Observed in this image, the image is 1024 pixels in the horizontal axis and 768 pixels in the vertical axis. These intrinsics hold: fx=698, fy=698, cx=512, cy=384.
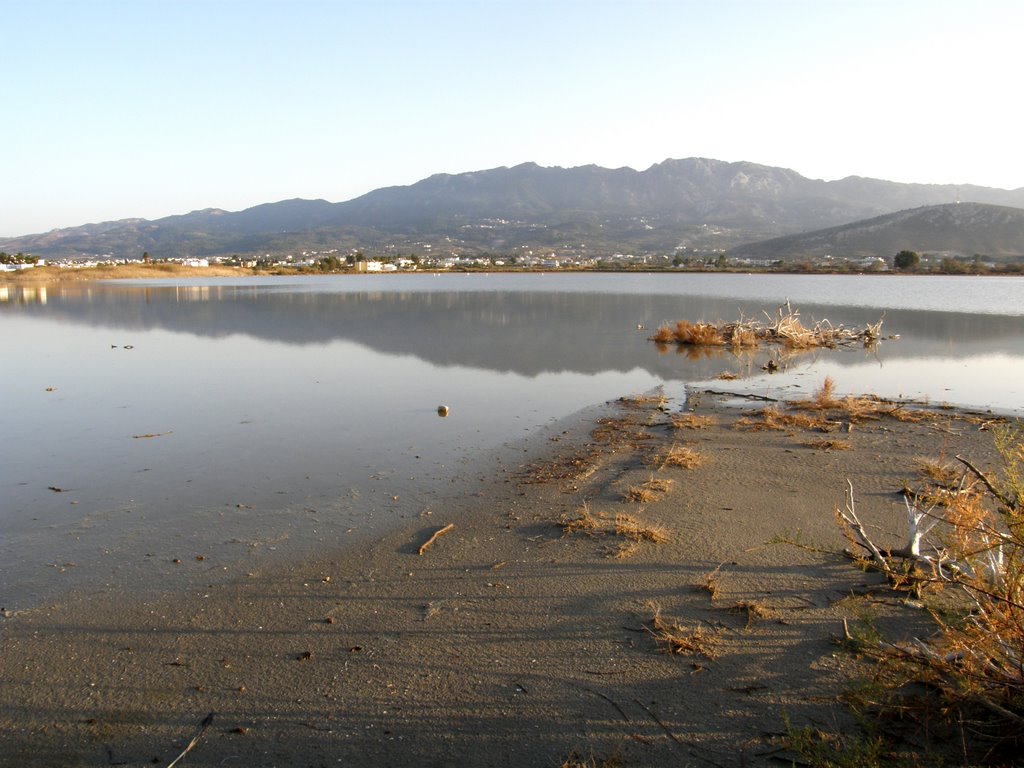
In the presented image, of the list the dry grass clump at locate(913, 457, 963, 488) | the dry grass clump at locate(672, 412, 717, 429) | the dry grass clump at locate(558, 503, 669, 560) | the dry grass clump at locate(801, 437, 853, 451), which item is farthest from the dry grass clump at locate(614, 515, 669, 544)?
the dry grass clump at locate(672, 412, 717, 429)

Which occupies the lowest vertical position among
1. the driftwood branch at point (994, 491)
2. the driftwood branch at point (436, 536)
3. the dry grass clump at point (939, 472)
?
the dry grass clump at point (939, 472)

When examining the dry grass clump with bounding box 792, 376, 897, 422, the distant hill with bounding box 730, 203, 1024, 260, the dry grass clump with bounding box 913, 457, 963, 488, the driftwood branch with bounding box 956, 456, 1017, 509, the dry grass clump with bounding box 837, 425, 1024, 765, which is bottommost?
the dry grass clump with bounding box 792, 376, 897, 422

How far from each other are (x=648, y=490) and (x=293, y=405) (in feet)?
25.2

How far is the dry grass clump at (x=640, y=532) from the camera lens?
6152 millimetres

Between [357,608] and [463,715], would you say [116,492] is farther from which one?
[463,715]

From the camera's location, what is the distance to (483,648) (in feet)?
14.3

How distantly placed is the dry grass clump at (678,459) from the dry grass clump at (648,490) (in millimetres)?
718

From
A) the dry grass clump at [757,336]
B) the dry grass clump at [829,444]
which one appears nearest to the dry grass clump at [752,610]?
the dry grass clump at [829,444]

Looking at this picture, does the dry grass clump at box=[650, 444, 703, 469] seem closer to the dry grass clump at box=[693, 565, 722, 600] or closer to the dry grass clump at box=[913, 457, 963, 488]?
the dry grass clump at box=[913, 457, 963, 488]

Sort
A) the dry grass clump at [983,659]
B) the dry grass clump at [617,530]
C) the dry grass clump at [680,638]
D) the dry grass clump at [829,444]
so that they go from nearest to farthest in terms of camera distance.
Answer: the dry grass clump at [983,659], the dry grass clump at [680,638], the dry grass clump at [617,530], the dry grass clump at [829,444]

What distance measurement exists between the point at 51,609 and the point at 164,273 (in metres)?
107

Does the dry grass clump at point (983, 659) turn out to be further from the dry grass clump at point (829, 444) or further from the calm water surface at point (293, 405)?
the dry grass clump at point (829, 444)

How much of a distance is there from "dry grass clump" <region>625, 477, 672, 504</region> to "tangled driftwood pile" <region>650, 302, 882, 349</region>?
1656 centimetres

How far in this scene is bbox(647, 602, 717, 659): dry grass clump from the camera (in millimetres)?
4293
